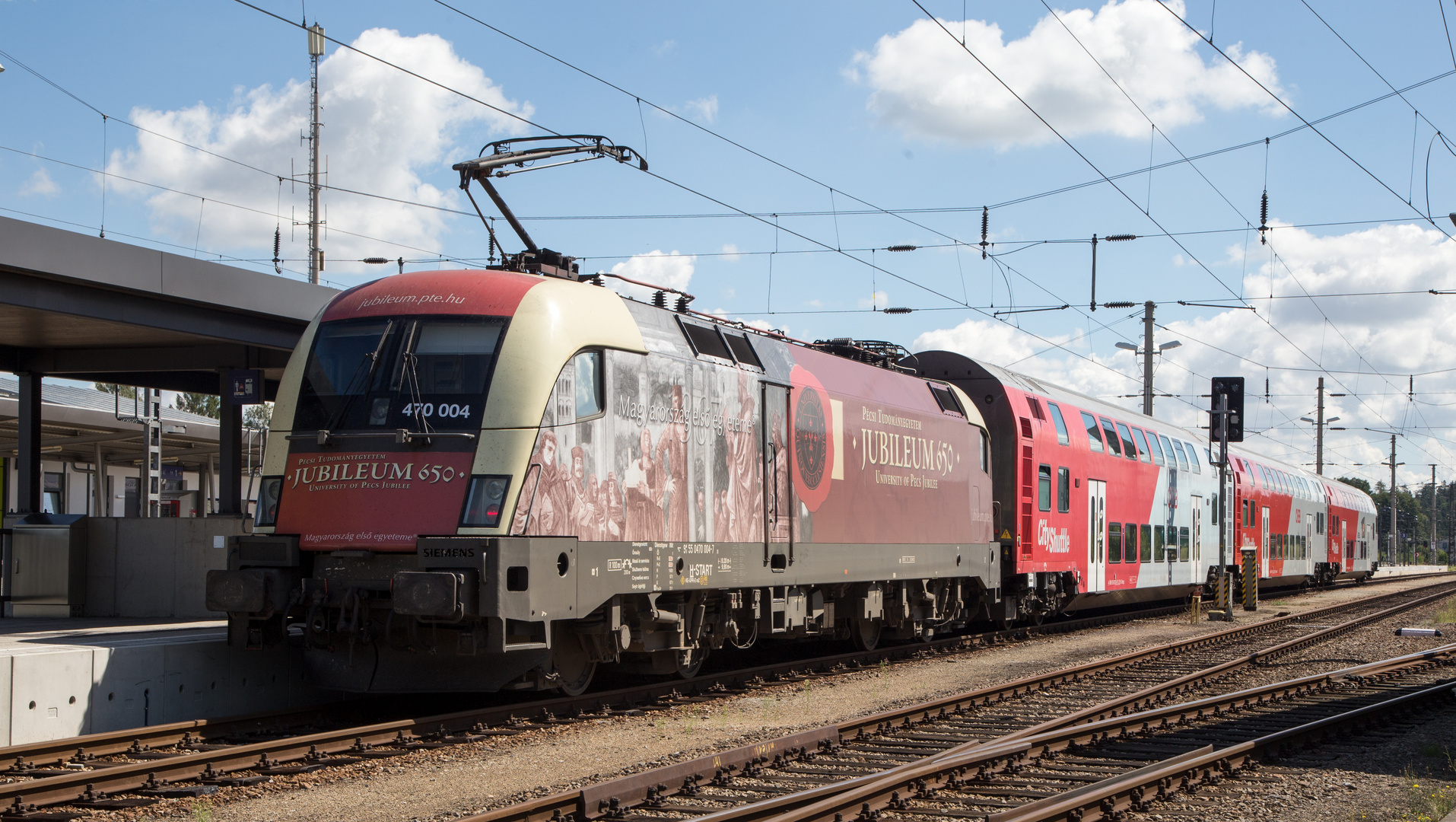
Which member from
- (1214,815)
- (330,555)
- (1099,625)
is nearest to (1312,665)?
(1099,625)

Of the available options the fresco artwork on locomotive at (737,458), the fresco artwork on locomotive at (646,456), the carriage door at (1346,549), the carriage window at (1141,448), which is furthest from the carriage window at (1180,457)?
the carriage door at (1346,549)

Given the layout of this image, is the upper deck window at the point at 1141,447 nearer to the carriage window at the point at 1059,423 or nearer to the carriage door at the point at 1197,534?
the carriage door at the point at 1197,534

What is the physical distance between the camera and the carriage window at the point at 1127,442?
77.9 feet

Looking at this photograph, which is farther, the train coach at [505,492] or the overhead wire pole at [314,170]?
the overhead wire pole at [314,170]

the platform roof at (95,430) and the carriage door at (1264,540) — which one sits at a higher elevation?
the platform roof at (95,430)

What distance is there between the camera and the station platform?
30.1 ft

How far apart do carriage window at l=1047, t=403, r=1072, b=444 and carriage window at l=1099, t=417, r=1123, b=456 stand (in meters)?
2.04

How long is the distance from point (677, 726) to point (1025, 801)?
11.7ft

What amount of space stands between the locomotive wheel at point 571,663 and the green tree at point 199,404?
228 ft

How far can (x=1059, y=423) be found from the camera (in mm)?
21047

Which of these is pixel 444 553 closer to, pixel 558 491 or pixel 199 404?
pixel 558 491

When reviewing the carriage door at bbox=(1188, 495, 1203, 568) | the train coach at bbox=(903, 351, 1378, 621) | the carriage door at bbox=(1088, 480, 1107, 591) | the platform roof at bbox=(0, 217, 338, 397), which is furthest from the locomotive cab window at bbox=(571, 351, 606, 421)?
the carriage door at bbox=(1188, 495, 1203, 568)

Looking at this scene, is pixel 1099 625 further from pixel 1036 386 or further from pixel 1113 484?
pixel 1036 386

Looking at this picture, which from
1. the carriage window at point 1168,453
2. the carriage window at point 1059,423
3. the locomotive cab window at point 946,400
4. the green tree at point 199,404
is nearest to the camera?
the locomotive cab window at point 946,400
